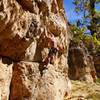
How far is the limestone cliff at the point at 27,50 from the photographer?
21.6 feet

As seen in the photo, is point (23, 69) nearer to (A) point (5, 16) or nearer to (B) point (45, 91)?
(B) point (45, 91)

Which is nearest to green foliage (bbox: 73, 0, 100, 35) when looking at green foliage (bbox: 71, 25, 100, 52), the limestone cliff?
green foliage (bbox: 71, 25, 100, 52)

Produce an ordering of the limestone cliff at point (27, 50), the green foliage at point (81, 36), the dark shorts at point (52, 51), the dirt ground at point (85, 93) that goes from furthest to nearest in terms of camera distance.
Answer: the green foliage at point (81, 36) → the dirt ground at point (85, 93) → the dark shorts at point (52, 51) → the limestone cliff at point (27, 50)

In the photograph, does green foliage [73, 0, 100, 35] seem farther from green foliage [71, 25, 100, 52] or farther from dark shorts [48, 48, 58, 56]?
dark shorts [48, 48, 58, 56]

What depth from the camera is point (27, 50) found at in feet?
24.5

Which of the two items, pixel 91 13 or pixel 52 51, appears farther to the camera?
pixel 91 13

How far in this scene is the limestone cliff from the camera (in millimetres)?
6589

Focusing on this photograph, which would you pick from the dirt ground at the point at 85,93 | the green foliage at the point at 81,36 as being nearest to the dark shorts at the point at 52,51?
the dirt ground at the point at 85,93

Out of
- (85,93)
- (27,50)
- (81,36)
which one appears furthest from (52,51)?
(81,36)

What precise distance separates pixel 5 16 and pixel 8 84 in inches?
71.3

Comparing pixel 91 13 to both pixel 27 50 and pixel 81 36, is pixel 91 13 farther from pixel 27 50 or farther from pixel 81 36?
pixel 27 50

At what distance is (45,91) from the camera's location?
25.7 ft

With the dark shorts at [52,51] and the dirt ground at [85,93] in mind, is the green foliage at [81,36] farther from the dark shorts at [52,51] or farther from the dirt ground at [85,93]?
the dark shorts at [52,51]

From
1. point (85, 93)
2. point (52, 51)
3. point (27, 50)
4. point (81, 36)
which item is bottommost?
point (85, 93)
